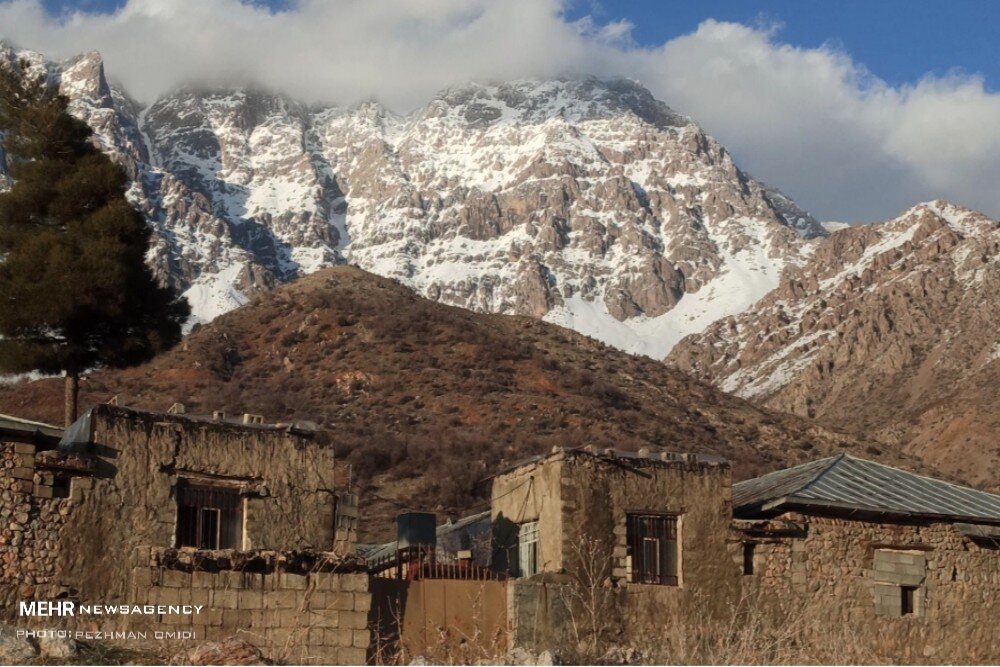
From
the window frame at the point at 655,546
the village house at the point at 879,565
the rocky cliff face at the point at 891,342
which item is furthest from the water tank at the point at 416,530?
the rocky cliff face at the point at 891,342

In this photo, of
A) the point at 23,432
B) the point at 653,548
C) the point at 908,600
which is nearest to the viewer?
the point at 23,432

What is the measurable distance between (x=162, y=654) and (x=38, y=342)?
15852 millimetres

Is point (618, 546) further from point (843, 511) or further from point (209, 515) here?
point (209, 515)

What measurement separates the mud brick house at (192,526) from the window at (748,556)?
6.59 m

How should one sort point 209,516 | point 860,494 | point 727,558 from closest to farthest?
point 209,516, point 727,558, point 860,494

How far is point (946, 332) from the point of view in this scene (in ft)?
407

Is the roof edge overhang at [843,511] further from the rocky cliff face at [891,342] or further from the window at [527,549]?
the rocky cliff face at [891,342]

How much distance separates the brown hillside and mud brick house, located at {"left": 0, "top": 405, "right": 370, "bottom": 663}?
2396 centimetres

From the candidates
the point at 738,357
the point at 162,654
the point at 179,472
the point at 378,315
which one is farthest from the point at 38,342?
the point at 738,357

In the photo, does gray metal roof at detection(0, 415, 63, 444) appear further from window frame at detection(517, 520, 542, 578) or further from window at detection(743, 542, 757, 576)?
window at detection(743, 542, 757, 576)

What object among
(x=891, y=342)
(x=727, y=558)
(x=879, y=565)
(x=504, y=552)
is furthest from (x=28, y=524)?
(x=891, y=342)

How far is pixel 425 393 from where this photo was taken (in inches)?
2633

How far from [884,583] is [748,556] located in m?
2.49

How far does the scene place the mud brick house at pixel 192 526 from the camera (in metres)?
17.5
